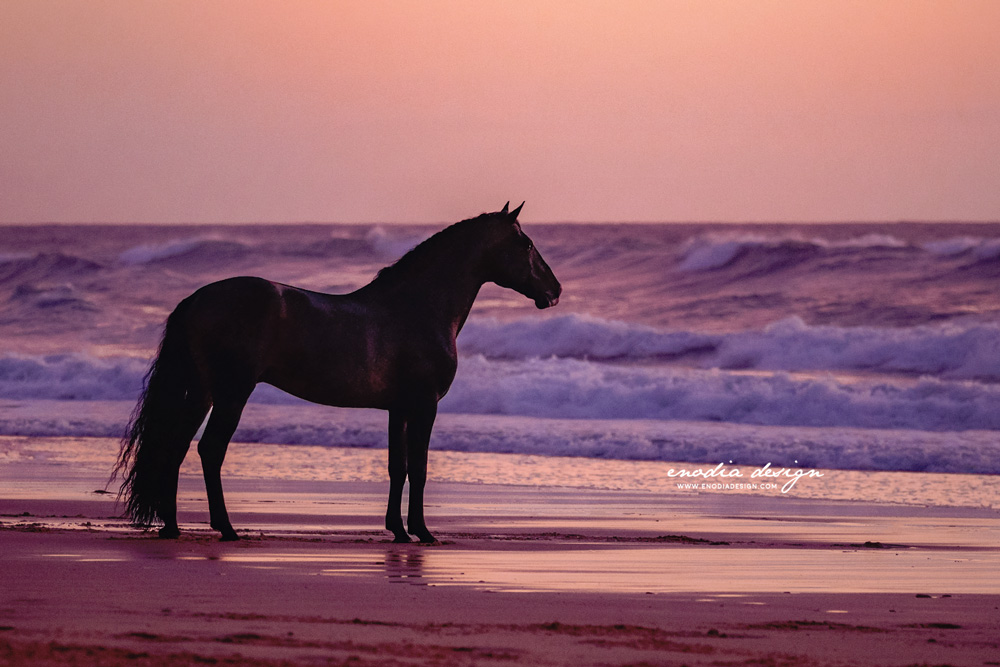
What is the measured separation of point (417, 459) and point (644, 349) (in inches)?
910

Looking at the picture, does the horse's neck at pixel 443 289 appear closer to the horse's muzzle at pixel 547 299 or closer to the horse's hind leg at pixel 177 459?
the horse's muzzle at pixel 547 299

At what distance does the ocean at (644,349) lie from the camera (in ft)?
→ 58.7

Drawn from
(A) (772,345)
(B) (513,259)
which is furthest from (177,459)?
(A) (772,345)

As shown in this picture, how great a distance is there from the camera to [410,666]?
16.3 feet

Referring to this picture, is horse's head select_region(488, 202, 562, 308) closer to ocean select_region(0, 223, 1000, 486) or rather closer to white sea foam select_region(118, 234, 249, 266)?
ocean select_region(0, 223, 1000, 486)

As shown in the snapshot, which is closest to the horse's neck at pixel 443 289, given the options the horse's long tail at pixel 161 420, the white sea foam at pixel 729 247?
the horse's long tail at pixel 161 420

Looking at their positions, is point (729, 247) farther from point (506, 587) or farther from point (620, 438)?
point (506, 587)

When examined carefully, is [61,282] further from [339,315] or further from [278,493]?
[339,315]

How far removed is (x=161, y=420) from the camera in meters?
8.92

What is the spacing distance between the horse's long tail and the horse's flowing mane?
4.78 ft

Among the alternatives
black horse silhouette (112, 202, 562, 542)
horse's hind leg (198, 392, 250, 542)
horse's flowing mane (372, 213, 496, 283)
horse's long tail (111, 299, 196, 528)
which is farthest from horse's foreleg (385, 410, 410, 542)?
horse's long tail (111, 299, 196, 528)

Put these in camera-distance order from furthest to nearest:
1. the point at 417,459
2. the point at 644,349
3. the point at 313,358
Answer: the point at 644,349, the point at 417,459, the point at 313,358

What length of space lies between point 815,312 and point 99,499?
25.2 m

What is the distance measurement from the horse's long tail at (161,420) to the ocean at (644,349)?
8.23 meters
